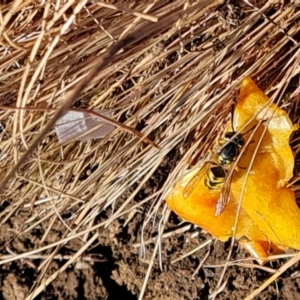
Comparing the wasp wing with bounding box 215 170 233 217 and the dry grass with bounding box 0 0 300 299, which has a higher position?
the dry grass with bounding box 0 0 300 299

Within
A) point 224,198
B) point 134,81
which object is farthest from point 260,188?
point 134,81

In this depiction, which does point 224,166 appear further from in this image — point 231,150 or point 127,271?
point 127,271

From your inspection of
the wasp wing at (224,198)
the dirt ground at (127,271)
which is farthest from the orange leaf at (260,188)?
the dirt ground at (127,271)

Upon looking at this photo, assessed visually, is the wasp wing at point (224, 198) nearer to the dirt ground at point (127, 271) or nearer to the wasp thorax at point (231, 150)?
the wasp thorax at point (231, 150)

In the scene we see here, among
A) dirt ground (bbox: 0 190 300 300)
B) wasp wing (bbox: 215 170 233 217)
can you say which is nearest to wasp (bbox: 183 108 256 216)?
wasp wing (bbox: 215 170 233 217)

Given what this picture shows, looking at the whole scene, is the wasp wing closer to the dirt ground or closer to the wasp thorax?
the wasp thorax
